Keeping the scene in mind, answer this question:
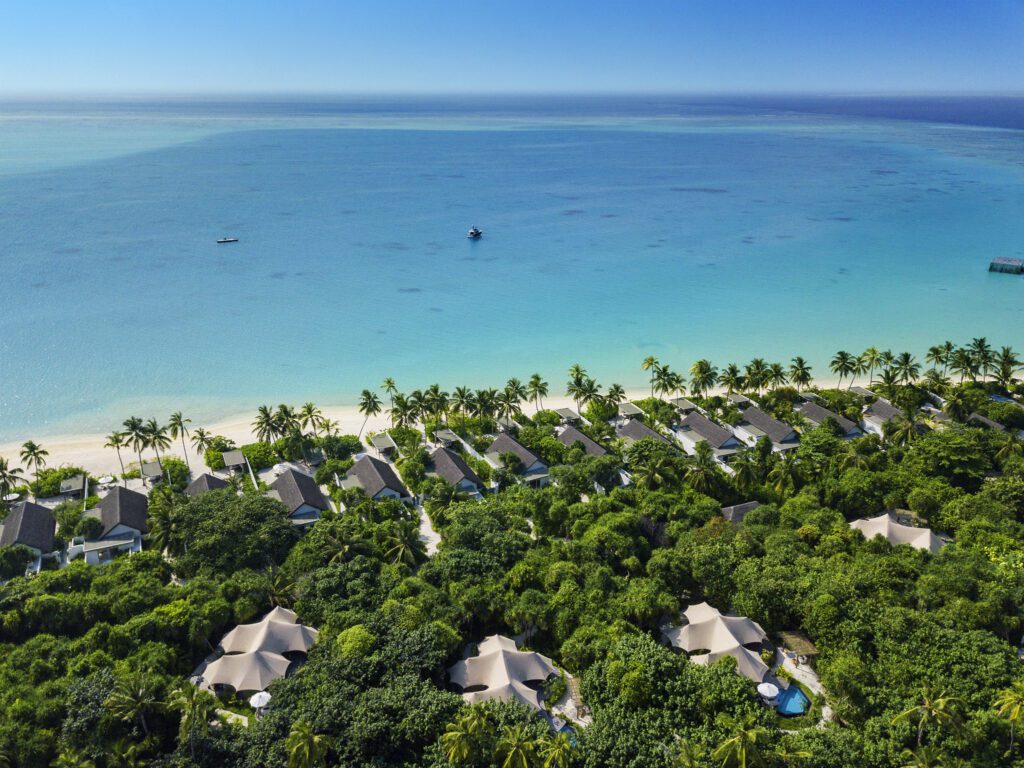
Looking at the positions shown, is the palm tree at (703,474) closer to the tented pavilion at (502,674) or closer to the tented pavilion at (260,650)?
the tented pavilion at (502,674)

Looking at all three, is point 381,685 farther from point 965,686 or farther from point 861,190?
point 861,190

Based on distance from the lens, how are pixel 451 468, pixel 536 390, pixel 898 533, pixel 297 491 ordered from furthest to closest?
pixel 536 390, pixel 451 468, pixel 297 491, pixel 898 533

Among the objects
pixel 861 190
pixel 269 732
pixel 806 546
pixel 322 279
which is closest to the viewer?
pixel 269 732

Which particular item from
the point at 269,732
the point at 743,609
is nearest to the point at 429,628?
the point at 269,732

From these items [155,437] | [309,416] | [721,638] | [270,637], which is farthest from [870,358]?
[155,437]

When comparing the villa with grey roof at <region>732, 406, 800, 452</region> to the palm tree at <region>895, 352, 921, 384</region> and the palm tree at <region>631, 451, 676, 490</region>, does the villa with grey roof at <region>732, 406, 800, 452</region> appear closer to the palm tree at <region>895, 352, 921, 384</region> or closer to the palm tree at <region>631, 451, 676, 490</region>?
the palm tree at <region>631, 451, 676, 490</region>

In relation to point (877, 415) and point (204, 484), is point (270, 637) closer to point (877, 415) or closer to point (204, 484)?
point (204, 484)
